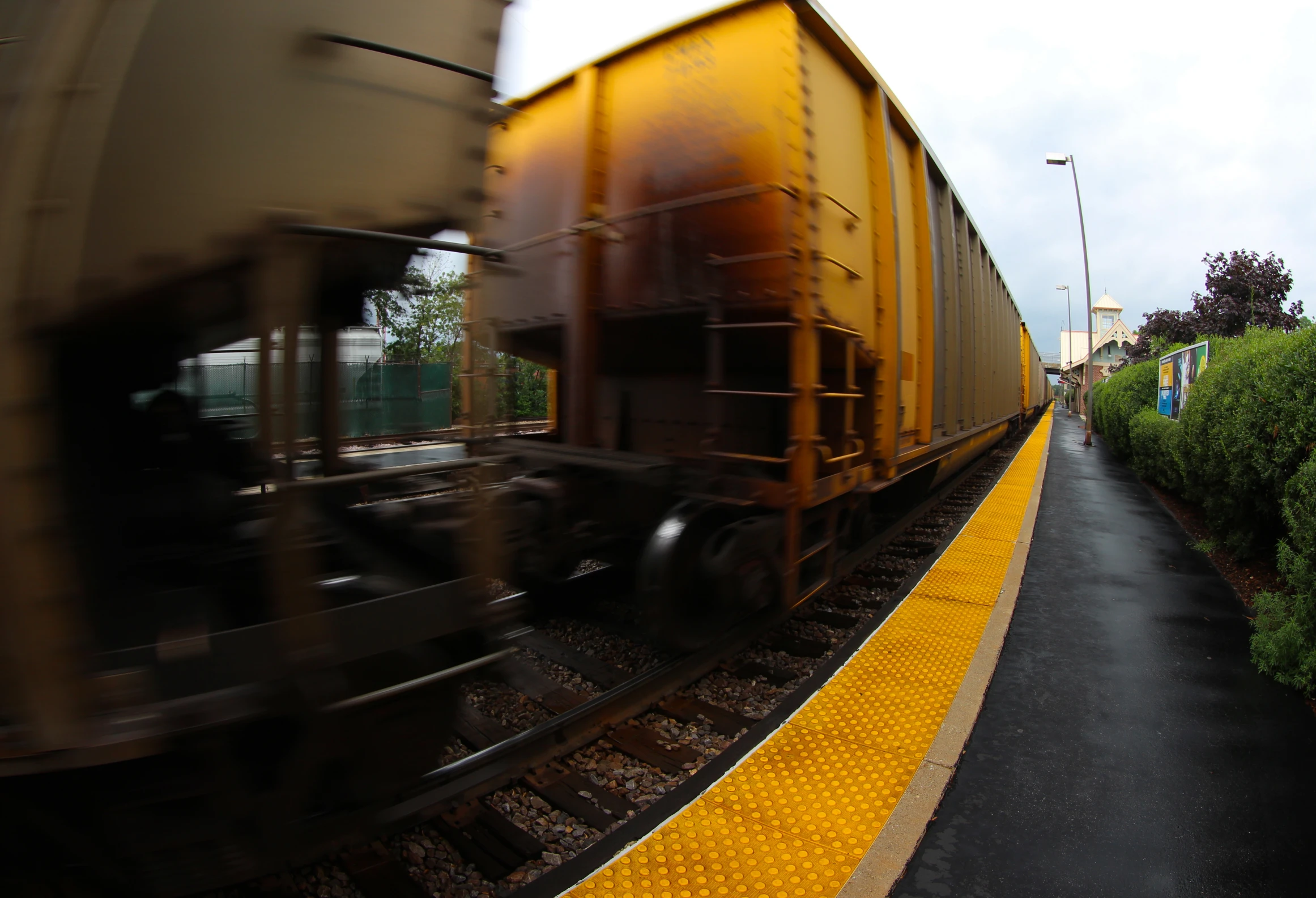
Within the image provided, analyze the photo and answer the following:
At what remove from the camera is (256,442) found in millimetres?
1677

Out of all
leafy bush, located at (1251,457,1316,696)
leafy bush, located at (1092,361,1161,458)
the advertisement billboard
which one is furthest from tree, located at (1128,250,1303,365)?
leafy bush, located at (1251,457,1316,696)

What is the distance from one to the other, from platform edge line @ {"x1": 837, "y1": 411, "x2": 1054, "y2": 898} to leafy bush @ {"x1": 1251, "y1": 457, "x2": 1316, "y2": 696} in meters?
1.36

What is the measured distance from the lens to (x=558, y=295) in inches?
167

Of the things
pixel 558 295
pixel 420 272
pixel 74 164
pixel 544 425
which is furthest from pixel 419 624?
pixel 544 425

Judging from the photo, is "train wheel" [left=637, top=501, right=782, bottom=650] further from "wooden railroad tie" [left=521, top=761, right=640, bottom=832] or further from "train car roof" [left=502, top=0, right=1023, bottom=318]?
"train car roof" [left=502, top=0, right=1023, bottom=318]

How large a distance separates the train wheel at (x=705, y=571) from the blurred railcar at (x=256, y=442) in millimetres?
1356

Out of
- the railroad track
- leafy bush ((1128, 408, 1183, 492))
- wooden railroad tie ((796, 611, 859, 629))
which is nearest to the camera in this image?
the railroad track

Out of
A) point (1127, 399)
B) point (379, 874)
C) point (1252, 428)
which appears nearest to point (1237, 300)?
point (1127, 399)

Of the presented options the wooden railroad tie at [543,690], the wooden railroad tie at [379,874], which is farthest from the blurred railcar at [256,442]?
the wooden railroad tie at [543,690]

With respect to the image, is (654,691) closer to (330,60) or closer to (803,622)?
(803,622)

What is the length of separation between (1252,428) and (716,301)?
4.79 metres

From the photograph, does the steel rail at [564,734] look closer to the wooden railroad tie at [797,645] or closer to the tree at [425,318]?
the wooden railroad tie at [797,645]

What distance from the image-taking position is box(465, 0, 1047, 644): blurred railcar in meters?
3.49

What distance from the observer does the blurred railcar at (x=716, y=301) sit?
3486 mm
